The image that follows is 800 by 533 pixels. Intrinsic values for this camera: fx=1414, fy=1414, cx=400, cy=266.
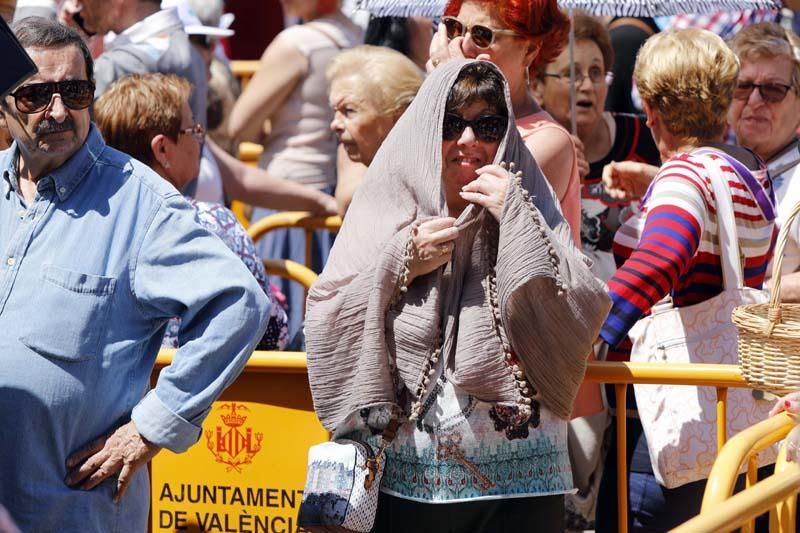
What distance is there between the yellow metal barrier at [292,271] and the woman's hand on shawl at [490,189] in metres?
2.43

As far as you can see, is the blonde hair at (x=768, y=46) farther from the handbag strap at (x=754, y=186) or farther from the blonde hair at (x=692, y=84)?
the handbag strap at (x=754, y=186)

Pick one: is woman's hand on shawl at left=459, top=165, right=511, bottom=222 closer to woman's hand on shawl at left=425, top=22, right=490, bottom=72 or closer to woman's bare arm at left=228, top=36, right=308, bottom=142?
woman's hand on shawl at left=425, top=22, right=490, bottom=72

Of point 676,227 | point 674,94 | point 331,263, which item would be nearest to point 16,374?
point 331,263

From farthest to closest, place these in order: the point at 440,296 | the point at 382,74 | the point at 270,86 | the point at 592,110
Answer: the point at 270,86
the point at 592,110
the point at 382,74
the point at 440,296

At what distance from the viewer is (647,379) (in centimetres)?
421

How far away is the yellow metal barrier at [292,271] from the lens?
6.06 m

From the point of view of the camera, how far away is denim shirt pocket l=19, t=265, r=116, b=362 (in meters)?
3.45

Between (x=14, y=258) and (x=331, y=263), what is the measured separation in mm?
815

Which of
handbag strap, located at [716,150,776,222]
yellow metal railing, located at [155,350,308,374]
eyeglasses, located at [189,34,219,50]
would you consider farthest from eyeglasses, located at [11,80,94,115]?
eyeglasses, located at [189,34,219,50]

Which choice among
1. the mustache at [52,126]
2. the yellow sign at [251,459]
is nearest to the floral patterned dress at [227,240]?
the yellow sign at [251,459]

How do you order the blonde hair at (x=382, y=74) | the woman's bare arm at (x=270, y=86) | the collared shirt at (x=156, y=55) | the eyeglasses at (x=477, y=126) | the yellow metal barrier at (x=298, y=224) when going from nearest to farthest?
the eyeglasses at (x=477, y=126)
the blonde hair at (x=382, y=74)
the collared shirt at (x=156, y=55)
the yellow metal barrier at (x=298, y=224)
the woman's bare arm at (x=270, y=86)

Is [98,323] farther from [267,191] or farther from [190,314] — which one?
[267,191]

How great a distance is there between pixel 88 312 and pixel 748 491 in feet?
5.32

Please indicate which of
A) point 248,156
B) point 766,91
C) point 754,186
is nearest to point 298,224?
point 248,156
